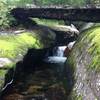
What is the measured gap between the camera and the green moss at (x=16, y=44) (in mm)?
20406

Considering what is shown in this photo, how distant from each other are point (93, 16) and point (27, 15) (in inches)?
255

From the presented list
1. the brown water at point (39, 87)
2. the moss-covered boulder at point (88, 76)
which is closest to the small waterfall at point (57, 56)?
the brown water at point (39, 87)

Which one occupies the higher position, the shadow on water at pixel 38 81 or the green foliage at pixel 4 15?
the green foliage at pixel 4 15

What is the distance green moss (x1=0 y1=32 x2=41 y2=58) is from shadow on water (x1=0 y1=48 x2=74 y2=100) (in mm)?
519

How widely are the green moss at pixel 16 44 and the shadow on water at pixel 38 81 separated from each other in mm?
519

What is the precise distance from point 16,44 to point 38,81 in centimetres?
302

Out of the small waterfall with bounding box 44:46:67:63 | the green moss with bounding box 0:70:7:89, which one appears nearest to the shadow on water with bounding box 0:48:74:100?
the green moss with bounding box 0:70:7:89

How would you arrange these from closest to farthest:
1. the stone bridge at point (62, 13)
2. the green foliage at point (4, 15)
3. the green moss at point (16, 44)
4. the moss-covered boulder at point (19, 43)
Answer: the moss-covered boulder at point (19, 43) < the green moss at point (16, 44) < the green foliage at point (4, 15) < the stone bridge at point (62, 13)

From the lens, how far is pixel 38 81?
2208 centimetres

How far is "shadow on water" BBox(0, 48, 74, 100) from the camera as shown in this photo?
736 inches

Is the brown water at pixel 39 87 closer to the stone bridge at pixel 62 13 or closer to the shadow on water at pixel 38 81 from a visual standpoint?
the shadow on water at pixel 38 81

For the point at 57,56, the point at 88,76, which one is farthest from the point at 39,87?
the point at 57,56

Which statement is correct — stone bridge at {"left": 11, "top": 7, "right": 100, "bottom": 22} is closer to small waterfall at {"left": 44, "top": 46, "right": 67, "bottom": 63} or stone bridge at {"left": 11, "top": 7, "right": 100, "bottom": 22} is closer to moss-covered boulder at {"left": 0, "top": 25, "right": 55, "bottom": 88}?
moss-covered boulder at {"left": 0, "top": 25, "right": 55, "bottom": 88}

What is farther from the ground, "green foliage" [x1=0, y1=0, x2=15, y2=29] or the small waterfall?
"green foliage" [x1=0, y1=0, x2=15, y2=29]
